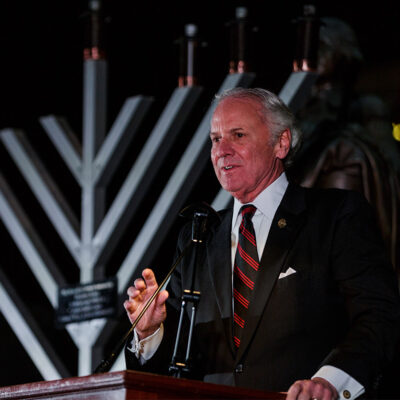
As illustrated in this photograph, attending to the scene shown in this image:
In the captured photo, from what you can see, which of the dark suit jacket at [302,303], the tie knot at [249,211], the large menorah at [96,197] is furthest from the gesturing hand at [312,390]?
the large menorah at [96,197]

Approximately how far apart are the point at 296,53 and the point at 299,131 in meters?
1.57

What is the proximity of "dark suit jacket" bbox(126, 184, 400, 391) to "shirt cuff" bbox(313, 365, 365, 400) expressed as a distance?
7 centimetres

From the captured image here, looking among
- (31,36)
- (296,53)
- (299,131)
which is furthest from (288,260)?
(31,36)

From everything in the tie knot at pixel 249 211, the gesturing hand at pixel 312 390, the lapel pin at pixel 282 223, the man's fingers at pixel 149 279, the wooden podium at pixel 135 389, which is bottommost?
the gesturing hand at pixel 312 390

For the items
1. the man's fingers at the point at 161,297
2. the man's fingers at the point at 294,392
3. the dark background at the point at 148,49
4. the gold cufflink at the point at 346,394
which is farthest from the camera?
the dark background at the point at 148,49

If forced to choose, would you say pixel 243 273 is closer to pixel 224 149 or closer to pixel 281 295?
pixel 281 295

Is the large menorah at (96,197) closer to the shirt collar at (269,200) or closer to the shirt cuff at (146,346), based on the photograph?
the shirt collar at (269,200)

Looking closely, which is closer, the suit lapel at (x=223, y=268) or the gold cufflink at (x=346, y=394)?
the gold cufflink at (x=346, y=394)

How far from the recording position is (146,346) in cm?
183

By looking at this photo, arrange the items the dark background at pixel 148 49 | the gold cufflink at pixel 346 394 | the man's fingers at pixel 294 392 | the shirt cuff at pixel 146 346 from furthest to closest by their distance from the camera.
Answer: the dark background at pixel 148 49 → the shirt cuff at pixel 146 346 → the gold cufflink at pixel 346 394 → the man's fingers at pixel 294 392

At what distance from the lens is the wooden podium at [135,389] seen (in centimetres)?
137

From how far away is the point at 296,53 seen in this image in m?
3.59

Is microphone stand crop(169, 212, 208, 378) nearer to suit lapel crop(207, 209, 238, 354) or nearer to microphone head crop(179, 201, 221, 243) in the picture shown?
microphone head crop(179, 201, 221, 243)

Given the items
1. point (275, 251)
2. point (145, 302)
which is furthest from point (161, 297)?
point (275, 251)
